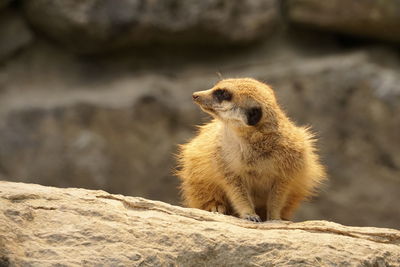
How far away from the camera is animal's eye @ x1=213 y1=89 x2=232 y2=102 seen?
10.6 feet

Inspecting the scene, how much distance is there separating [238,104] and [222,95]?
2.9 inches

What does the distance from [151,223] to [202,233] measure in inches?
6.3

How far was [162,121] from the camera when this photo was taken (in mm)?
5020

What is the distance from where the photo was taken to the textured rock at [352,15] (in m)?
4.87

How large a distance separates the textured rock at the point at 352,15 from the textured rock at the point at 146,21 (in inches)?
7.0

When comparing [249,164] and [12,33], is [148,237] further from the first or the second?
[12,33]

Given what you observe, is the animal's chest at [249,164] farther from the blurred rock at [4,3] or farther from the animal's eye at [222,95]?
the blurred rock at [4,3]

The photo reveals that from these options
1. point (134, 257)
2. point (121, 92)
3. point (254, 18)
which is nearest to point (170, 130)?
point (121, 92)

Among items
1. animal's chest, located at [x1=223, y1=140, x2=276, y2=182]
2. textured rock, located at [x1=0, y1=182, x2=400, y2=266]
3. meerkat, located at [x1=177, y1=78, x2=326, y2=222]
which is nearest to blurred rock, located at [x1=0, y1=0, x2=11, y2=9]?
meerkat, located at [x1=177, y1=78, x2=326, y2=222]

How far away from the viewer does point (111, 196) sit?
287 cm

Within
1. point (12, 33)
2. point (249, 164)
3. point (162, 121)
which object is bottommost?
point (249, 164)

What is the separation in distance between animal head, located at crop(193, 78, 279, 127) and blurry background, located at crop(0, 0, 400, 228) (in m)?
1.70

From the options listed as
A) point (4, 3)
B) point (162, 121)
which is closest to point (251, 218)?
point (162, 121)

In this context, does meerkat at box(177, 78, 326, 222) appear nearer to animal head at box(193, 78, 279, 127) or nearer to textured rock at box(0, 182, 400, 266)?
animal head at box(193, 78, 279, 127)
